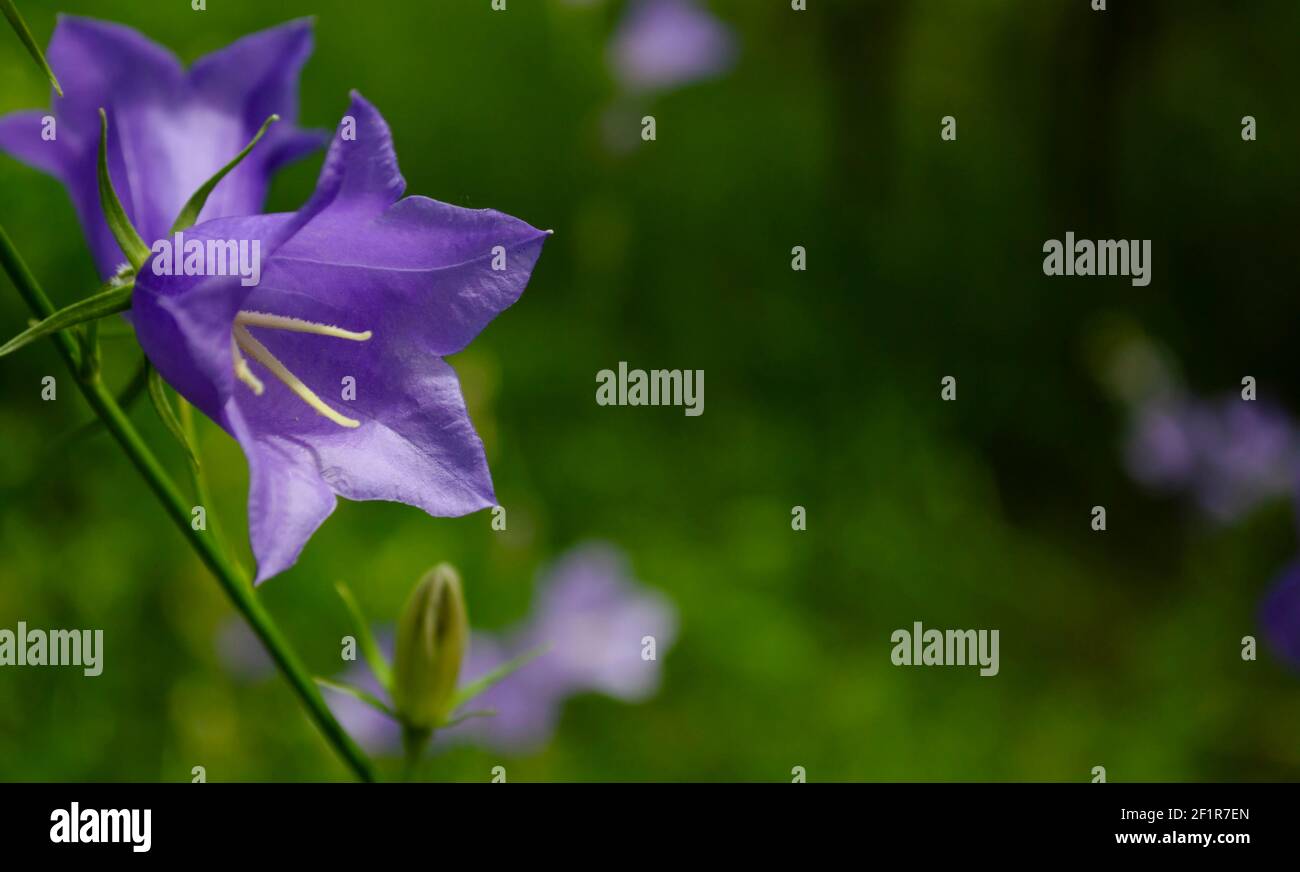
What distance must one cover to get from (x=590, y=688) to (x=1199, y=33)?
10.3ft

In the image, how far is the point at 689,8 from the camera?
2.99 metres

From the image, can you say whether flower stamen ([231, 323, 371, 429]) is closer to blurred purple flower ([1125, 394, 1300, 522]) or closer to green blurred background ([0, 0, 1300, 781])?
green blurred background ([0, 0, 1300, 781])

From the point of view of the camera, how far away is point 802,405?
136 inches

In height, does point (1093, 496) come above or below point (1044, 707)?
above

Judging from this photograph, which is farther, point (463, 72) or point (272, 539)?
point (463, 72)

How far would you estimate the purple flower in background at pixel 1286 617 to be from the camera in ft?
3.25

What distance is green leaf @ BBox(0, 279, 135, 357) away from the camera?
1.87 feet

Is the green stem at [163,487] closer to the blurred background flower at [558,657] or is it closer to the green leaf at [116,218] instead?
the green leaf at [116,218]

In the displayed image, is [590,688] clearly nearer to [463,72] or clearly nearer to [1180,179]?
[463,72]

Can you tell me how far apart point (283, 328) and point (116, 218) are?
0.11 m

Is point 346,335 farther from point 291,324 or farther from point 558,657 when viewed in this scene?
point 558,657

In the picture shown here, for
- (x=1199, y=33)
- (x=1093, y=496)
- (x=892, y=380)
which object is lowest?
(x=1093, y=496)
